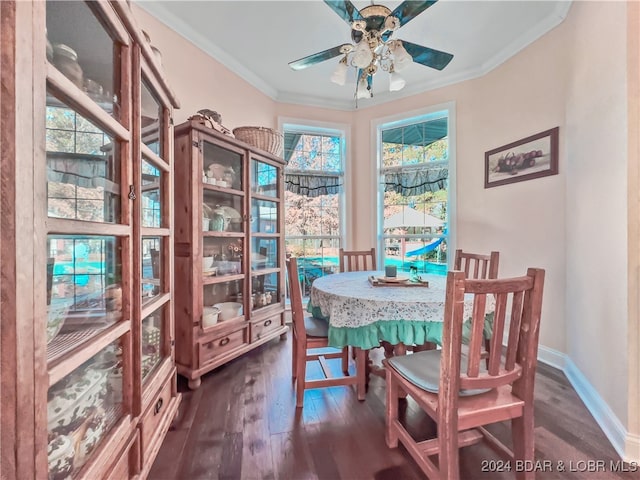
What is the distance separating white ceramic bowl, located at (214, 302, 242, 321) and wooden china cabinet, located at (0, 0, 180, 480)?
835mm

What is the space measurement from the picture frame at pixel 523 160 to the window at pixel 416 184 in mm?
491

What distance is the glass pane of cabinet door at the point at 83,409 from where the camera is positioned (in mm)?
862

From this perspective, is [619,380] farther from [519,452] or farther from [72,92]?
[72,92]

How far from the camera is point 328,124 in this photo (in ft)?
11.9

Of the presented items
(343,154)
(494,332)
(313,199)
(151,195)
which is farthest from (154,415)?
(343,154)

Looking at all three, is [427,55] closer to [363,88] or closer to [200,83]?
[363,88]

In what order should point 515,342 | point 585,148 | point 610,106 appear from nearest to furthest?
point 515,342
point 610,106
point 585,148

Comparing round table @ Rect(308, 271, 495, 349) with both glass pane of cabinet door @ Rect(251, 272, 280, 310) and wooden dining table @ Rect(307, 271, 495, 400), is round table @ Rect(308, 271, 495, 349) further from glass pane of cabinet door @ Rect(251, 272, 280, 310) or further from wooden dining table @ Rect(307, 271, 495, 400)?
glass pane of cabinet door @ Rect(251, 272, 280, 310)

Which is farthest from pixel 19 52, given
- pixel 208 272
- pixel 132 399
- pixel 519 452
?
pixel 519 452

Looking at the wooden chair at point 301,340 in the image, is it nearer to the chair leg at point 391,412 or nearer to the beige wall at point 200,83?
the chair leg at point 391,412

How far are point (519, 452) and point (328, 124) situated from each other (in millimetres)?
3461

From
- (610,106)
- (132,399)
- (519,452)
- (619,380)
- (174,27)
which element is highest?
(174,27)

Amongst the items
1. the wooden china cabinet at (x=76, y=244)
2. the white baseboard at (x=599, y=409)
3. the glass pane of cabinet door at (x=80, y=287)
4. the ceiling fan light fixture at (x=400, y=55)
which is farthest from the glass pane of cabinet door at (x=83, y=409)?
the white baseboard at (x=599, y=409)

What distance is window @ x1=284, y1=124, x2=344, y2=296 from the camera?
362cm
